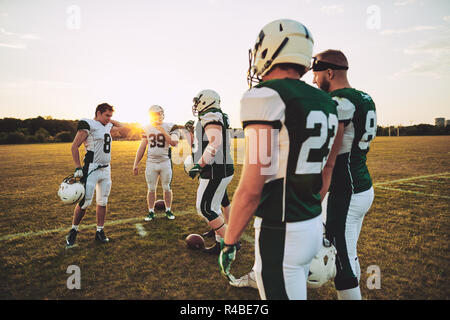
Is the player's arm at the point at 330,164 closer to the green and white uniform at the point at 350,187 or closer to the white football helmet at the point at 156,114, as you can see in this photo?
the green and white uniform at the point at 350,187

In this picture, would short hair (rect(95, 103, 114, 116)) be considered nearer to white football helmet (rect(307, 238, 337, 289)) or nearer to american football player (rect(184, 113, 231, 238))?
american football player (rect(184, 113, 231, 238))

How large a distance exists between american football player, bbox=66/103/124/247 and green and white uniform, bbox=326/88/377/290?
3980 mm

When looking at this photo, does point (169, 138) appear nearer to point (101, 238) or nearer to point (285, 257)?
point (101, 238)

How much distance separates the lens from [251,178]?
1526mm

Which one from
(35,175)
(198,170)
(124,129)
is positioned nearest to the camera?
(198,170)

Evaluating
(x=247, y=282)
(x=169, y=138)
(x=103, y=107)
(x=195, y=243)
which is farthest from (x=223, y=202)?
(x=103, y=107)

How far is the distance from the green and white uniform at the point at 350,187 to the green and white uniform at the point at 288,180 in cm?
93

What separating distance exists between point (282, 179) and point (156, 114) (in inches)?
202

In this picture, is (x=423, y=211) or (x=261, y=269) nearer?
(x=261, y=269)

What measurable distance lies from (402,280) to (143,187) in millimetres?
8645

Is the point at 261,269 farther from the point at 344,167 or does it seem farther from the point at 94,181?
the point at 94,181

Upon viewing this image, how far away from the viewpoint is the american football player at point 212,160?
3.95 metres
